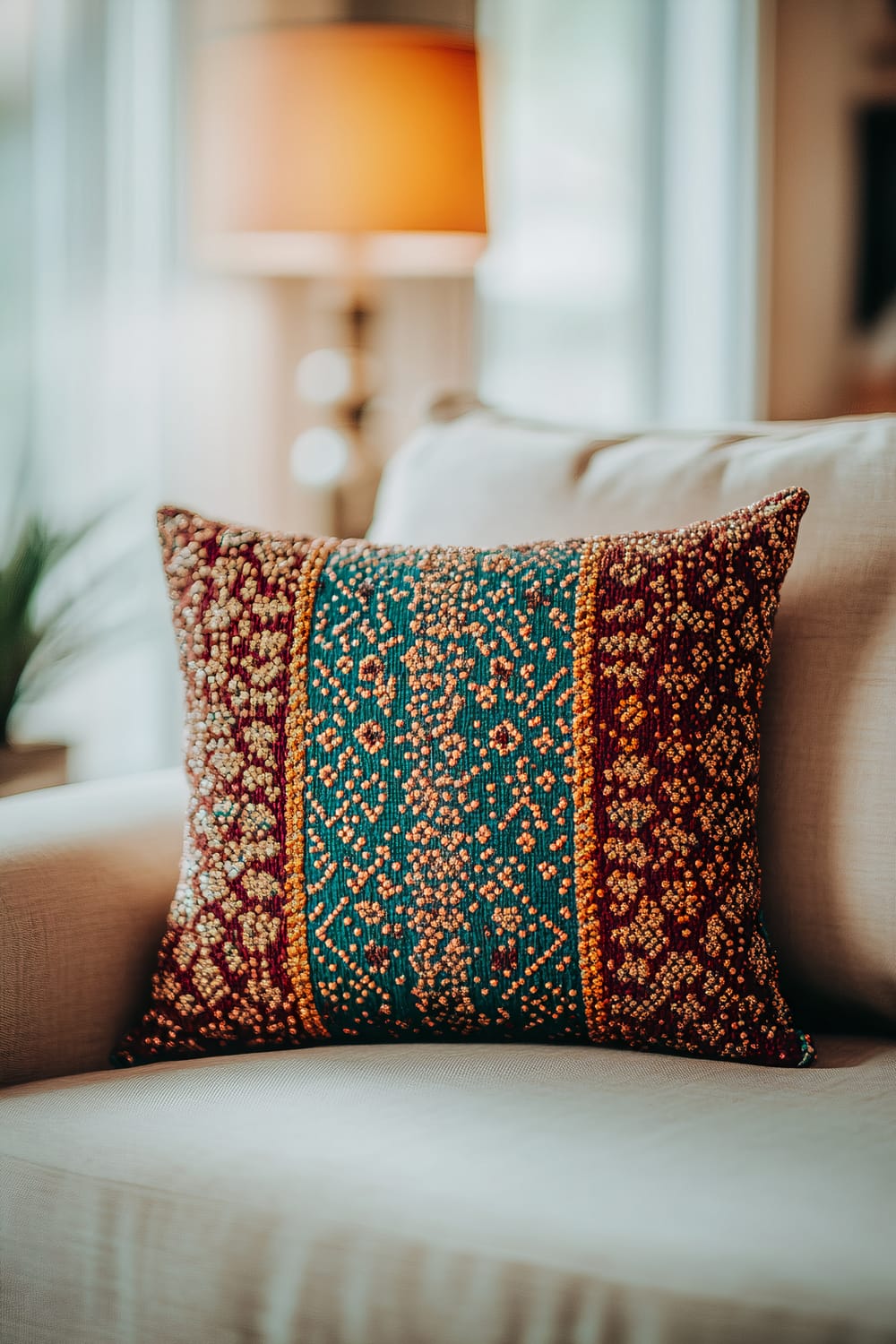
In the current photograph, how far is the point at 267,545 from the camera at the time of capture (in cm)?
96

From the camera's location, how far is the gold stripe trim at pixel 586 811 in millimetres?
849

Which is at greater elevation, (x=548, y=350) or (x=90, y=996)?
(x=548, y=350)

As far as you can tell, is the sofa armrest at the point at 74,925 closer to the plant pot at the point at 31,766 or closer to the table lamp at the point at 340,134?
the plant pot at the point at 31,766

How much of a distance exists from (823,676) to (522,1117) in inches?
15.7

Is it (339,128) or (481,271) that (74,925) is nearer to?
(339,128)

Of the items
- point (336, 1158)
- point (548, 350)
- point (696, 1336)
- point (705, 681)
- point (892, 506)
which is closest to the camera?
point (696, 1336)

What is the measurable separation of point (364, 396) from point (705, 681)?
1.26 m

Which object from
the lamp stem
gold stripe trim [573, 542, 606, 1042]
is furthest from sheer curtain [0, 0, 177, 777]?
gold stripe trim [573, 542, 606, 1042]

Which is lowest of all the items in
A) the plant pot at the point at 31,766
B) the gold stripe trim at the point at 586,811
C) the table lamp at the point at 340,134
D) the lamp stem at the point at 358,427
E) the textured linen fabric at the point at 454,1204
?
the textured linen fabric at the point at 454,1204

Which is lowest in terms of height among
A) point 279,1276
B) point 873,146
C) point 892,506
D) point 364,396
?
point 279,1276

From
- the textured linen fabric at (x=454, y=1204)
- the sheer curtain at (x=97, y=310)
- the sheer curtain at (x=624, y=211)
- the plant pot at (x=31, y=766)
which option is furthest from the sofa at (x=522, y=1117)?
the sheer curtain at (x=624, y=211)

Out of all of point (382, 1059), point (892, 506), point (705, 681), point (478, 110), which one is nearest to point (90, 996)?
point (382, 1059)

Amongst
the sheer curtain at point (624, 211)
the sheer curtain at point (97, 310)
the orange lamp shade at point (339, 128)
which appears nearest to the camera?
the orange lamp shade at point (339, 128)

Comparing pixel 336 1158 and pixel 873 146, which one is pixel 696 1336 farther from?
pixel 873 146
